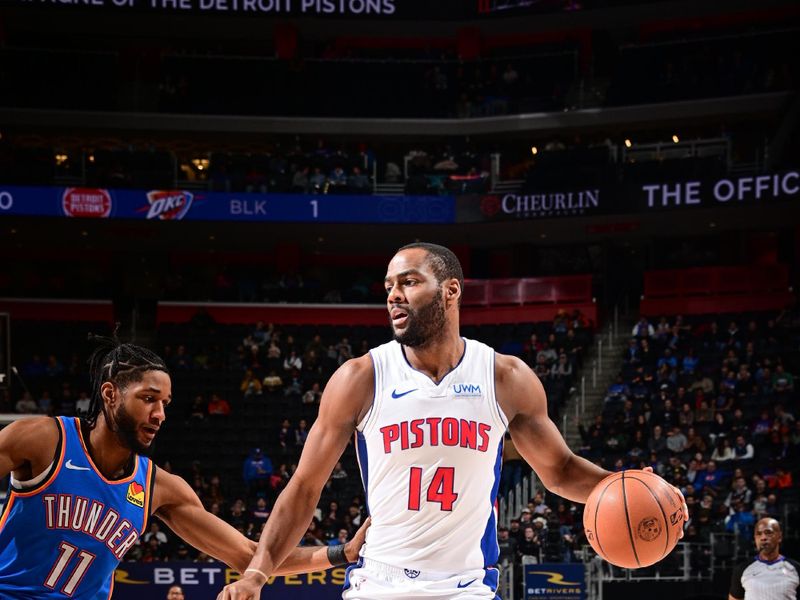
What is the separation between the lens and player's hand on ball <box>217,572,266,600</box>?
14.2ft

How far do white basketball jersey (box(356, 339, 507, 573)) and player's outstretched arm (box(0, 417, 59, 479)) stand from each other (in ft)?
4.48

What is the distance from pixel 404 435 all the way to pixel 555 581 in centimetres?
1112

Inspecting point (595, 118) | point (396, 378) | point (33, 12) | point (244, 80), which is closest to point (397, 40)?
point (244, 80)

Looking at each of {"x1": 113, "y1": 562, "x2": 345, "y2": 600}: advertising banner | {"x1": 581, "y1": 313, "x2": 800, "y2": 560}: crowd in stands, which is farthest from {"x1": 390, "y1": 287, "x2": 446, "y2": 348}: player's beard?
{"x1": 581, "y1": 313, "x2": 800, "y2": 560}: crowd in stands

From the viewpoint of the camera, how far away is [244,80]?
104 feet

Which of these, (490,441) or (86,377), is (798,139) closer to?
(86,377)

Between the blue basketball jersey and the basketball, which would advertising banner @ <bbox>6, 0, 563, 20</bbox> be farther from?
the blue basketball jersey

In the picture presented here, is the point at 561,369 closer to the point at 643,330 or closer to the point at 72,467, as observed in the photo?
the point at 643,330

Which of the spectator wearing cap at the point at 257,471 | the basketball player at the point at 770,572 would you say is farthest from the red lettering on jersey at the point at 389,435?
the spectator wearing cap at the point at 257,471

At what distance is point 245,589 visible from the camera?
4.38m

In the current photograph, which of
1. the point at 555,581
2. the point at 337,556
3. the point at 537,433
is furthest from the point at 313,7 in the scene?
the point at 537,433

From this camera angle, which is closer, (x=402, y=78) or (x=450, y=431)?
(x=450, y=431)

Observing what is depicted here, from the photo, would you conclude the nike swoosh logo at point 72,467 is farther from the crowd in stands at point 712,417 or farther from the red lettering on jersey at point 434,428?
the crowd in stands at point 712,417

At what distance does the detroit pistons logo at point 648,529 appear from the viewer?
5090mm
